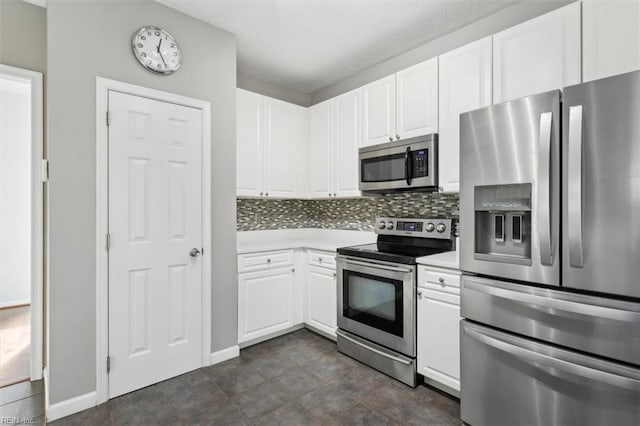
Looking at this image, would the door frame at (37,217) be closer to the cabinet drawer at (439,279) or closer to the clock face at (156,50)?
the clock face at (156,50)

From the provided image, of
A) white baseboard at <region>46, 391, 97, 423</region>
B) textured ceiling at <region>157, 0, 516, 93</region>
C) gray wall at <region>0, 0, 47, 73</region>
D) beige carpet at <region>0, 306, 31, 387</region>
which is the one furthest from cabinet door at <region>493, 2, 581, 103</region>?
beige carpet at <region>0, 306, 31, 387</region>

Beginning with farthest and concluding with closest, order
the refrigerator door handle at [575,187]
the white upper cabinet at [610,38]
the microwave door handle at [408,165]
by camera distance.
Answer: the microwave door handle at [408,165], the white upper cabinet at [610,38], the refrigerator door handle at [575,187]

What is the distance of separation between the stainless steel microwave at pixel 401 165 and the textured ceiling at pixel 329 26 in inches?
37.4

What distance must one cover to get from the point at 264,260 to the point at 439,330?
160 cm

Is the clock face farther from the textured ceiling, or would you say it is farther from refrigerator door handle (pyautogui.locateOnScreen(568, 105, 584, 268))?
refrigerator door handle (pyautogui.locateOnScreen(568, 105, 584, 268))

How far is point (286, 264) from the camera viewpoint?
3059 millimetres

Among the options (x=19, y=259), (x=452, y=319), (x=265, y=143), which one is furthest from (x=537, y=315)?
(x=19, y=259)

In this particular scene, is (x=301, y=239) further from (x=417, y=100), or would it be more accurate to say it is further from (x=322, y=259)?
(x=417, y=100)

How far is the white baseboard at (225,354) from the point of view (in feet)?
8.36

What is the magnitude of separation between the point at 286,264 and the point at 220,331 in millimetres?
839

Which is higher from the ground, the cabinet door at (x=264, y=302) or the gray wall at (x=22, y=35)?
the gray wall at (x=22, y=35)

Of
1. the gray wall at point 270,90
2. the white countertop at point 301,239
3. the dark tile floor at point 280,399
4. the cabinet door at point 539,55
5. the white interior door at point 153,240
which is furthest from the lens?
the gray wall at point 270,90

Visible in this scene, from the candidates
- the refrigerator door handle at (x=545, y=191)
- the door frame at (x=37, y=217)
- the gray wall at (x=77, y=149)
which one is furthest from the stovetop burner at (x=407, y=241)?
the door frame at (x=37, y=217)

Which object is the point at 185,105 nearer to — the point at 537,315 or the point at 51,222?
the point at 51,222
